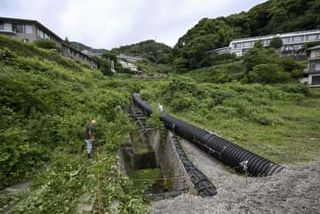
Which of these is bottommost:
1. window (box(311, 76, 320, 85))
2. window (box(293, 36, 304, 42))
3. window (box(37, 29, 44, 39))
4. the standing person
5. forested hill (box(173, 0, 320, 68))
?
the standing person

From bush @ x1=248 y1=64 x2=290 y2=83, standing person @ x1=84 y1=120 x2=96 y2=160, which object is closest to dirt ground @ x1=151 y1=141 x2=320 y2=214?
standing person @ x1=84 y1=120 x2=96 y2=160

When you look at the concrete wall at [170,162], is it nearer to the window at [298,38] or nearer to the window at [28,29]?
the window at [28,29]

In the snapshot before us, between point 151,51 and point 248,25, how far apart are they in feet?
131

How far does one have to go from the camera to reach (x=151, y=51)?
308 feet

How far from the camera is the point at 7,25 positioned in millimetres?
31188

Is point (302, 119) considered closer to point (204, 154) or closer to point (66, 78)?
point (204, 154)

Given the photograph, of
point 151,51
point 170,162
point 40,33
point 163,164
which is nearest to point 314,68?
point 163,164

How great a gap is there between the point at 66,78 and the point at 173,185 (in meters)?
11.4

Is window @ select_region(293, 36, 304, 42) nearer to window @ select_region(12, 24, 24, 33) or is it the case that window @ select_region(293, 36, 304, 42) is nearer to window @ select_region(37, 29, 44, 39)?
window @ select_region(37, 29, 44, 39)

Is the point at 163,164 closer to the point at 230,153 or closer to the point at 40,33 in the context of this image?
the point at 230,153

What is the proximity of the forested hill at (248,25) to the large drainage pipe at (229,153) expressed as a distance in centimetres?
4161

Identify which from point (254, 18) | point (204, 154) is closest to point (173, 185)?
point (204, 154)

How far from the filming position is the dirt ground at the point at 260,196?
5121 millimetres

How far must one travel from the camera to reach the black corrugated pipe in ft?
22.6
